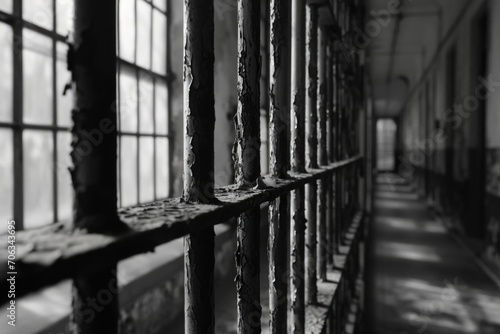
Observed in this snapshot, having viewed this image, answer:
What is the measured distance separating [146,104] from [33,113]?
2.94 feet

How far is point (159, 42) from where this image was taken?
2.63m

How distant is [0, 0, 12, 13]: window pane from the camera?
1.44 metres

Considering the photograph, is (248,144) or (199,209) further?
(248,144)

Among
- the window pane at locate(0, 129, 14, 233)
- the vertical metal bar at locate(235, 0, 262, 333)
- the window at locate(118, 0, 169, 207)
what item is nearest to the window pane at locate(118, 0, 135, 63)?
the window at locate(118, 0, 169, 207)

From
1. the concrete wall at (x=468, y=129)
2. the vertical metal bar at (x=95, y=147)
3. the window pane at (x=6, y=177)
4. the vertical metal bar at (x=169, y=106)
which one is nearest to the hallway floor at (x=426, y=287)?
the concrete wall at (x=468, y=129)

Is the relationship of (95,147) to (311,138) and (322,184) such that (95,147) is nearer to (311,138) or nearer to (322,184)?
(311,138)

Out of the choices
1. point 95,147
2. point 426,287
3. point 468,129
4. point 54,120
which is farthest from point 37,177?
point 468,129

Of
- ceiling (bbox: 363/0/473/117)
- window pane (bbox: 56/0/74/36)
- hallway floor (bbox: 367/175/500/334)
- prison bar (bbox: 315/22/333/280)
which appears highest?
ceiling (bbox: 363/0/473/117)

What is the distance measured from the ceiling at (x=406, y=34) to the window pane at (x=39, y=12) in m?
5.32

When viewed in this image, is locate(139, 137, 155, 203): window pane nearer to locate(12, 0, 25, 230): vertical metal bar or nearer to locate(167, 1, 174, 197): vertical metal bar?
locate(167, 1, 174, 197): vertical metal bar

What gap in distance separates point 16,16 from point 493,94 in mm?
4714

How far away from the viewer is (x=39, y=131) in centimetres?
165

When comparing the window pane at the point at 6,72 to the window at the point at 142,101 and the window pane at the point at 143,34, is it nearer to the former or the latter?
the window at the point at 142,101

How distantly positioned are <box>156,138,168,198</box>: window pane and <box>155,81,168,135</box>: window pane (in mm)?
69
